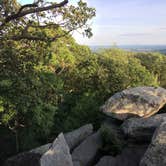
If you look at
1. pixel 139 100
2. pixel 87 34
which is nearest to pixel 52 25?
pixel 87 34

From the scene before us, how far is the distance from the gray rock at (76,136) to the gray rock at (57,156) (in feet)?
12.2

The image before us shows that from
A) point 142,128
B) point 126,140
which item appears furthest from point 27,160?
point 126,140

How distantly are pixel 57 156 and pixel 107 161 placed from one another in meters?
3.66

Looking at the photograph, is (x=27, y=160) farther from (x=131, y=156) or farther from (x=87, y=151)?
(x=131, y=156)

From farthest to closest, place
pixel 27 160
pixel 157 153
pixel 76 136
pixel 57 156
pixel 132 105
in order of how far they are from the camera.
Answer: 1. pixel 132 105
2. pixel 76 136
3. pixel 157 153
4. pixel 27 160
5. pixel 57 156

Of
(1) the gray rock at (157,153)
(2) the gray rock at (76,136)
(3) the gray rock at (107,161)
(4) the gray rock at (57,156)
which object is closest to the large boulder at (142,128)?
(3) the gray rock at (107,161)

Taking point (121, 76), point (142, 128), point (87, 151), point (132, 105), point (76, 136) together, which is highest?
point (121, 76)

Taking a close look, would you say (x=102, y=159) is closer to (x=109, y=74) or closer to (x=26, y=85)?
(x=26, y=85)

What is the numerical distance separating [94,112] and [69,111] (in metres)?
2.85

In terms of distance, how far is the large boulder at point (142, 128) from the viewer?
12.9 m

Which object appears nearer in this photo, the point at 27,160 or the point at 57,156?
the point at 57,156

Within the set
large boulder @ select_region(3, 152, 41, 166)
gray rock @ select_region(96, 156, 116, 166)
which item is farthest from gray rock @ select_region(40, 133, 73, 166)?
gray rock @ select_region(96, 156, 116, 166)

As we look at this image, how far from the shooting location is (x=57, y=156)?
9.01 m

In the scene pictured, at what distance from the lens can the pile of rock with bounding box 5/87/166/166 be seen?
30.5 ft
